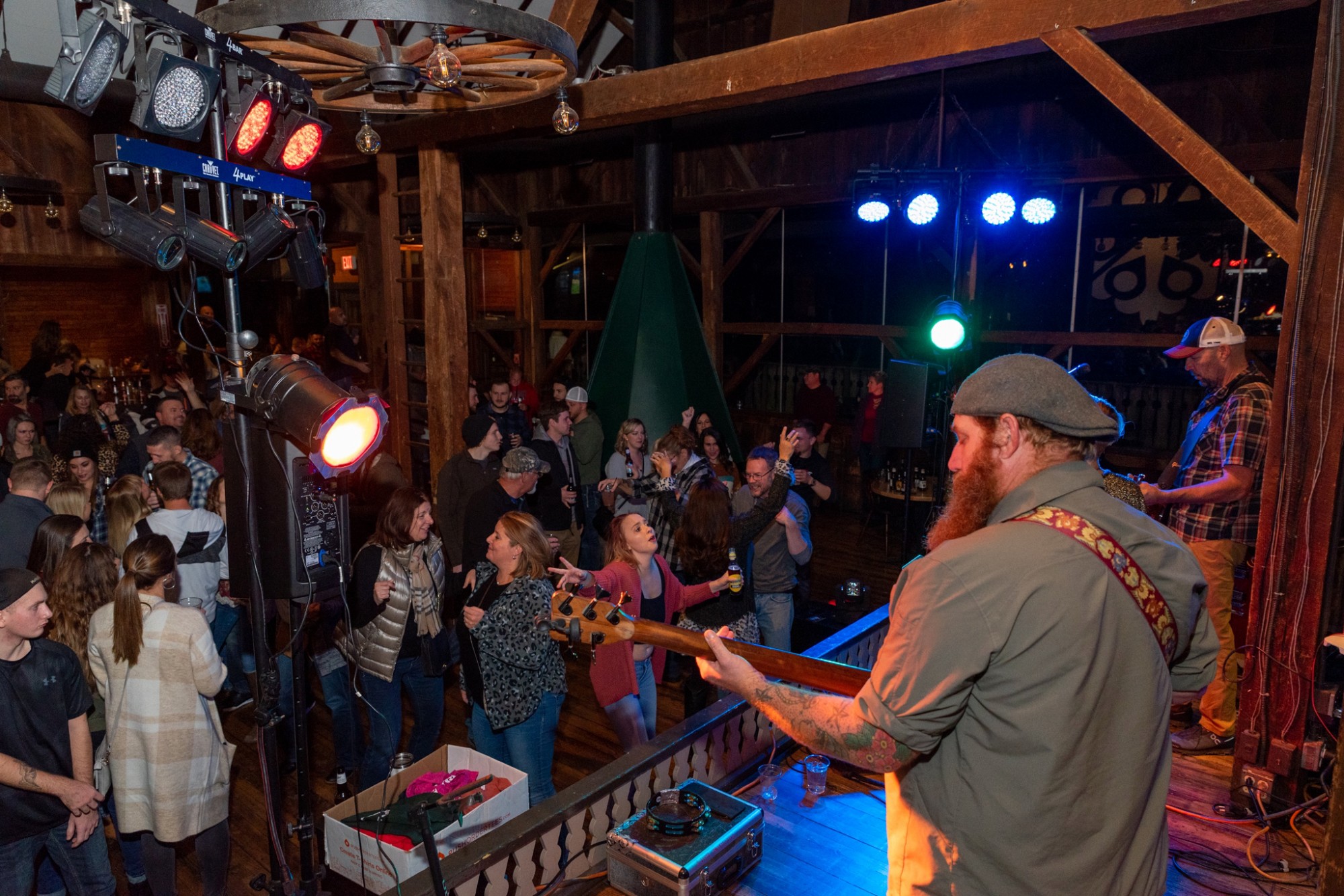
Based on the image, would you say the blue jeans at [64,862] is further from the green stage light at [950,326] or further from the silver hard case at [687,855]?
the green stage light at [950,326]

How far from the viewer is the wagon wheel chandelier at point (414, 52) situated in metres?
2.27

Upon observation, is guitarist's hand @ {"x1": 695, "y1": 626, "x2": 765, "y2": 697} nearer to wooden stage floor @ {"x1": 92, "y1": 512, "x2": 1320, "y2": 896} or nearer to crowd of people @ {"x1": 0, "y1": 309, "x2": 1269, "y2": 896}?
crowd of people @ {"x1": 0, "y1": 309, "x2": 1269, "y2": 896}

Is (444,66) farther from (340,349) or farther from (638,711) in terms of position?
(340,349)

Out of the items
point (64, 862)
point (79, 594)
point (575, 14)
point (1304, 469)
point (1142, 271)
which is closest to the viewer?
point (64, 862)

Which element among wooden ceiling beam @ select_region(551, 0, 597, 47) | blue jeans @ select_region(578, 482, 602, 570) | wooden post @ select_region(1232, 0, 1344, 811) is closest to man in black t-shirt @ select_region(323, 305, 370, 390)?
blue jeans @ select_region(578, 482, 602, 570)

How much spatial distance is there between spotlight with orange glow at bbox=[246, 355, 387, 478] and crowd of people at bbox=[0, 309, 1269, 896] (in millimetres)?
971

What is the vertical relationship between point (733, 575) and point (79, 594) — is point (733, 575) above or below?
below

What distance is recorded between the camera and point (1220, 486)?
160 inches

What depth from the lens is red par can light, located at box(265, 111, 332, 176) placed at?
3.09m

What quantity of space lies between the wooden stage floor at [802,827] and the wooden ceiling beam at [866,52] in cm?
338

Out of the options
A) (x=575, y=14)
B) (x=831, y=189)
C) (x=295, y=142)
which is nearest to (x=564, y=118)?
(x=295, y=142)

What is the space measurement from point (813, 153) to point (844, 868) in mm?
7493

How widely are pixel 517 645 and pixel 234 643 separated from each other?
2.73m

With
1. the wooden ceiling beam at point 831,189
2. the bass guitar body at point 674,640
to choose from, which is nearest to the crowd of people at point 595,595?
the bass guitar body at point 674,640
